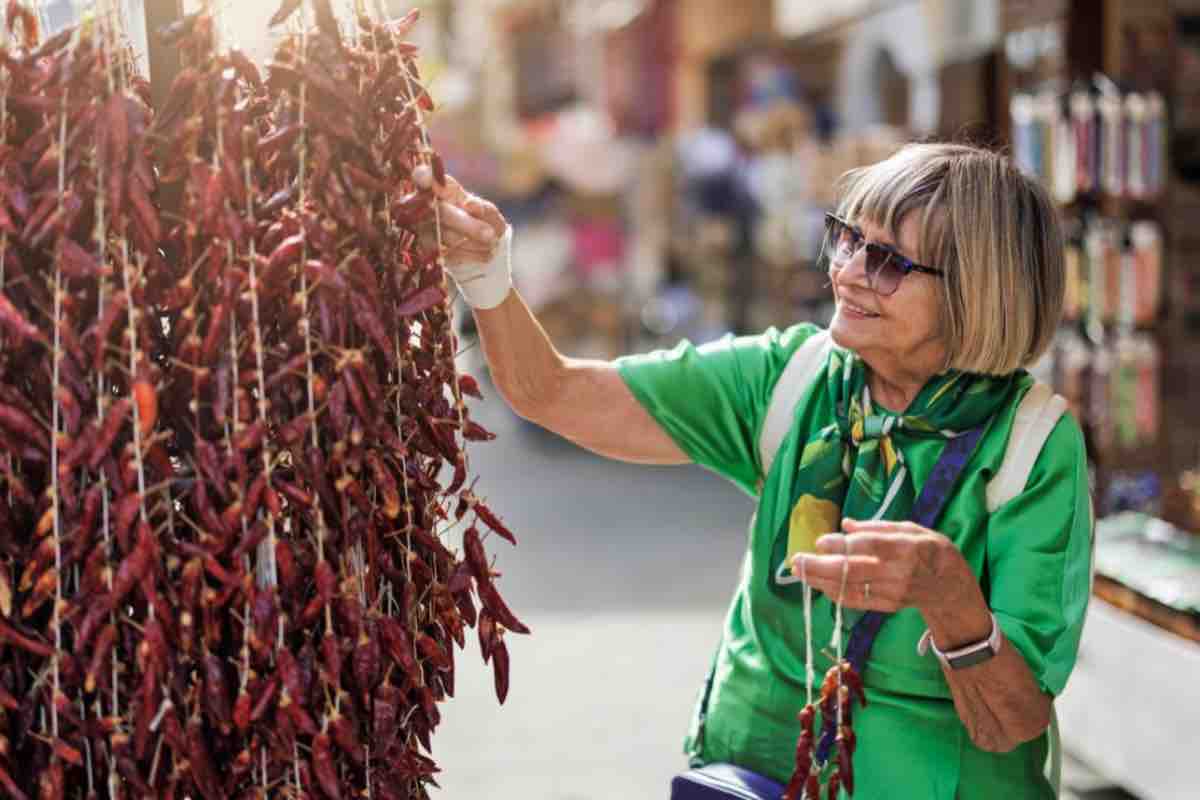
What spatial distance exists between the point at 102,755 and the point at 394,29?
962 millimetres

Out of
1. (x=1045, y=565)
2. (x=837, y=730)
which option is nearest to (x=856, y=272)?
(x=1045, y=565)

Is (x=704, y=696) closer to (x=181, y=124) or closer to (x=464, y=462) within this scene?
(x=464, y=462)

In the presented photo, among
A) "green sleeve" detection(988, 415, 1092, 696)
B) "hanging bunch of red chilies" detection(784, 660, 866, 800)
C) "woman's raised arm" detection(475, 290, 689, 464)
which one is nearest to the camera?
"hanging bunch of red chilies" detection(784, 660, 866, 800)

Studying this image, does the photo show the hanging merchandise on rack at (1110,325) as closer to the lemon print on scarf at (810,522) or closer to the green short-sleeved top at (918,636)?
the green short-sleeved top at (918,636)

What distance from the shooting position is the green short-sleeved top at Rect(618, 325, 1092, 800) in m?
2.47

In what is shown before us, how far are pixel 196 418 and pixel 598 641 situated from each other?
5.67 m

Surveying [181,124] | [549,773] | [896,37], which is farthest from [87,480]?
[896,37]

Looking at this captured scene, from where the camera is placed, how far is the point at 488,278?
2.59 metres

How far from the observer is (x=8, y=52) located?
80.6 inches

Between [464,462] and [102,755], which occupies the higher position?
[464,462]

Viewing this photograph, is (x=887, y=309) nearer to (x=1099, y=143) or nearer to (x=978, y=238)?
(x=978, y=238)

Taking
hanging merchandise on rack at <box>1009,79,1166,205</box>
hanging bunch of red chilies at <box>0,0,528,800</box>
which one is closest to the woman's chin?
hanging bunch of red chilies at <box>0,0,528,800</box>

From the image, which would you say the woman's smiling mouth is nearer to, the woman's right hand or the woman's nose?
the woman's nose

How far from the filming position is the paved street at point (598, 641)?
575 centimetres
